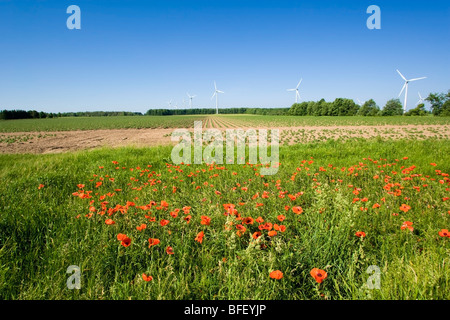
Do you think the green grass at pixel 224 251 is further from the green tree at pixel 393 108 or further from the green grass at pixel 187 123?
the green tree at pixel 393 108

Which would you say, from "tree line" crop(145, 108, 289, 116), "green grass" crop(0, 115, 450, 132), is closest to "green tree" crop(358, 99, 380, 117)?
"green grass" crop(0, 115, 450, 132)

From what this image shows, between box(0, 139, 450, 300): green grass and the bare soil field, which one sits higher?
the bare soil field

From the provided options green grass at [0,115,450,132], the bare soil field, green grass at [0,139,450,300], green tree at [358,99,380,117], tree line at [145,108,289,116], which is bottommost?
green grass at [0,139,450,300]

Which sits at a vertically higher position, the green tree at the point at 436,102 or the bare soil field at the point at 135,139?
the green tree at the point at 436,102

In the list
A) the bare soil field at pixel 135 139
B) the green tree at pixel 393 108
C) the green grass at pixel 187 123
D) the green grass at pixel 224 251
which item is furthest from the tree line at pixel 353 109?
the green grass at pixel 224 251

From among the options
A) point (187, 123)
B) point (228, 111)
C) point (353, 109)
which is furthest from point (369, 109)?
point (228, 111)

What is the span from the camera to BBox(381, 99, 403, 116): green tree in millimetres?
81356

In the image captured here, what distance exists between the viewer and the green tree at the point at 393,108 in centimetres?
8136

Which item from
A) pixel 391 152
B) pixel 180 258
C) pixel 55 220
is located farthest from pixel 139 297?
pixel 391 152

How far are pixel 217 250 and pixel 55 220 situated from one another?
2.43 m

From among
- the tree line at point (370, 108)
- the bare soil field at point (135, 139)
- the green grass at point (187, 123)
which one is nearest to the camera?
the bare soil field at point (135, 139)

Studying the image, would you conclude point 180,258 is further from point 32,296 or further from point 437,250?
point 437,250

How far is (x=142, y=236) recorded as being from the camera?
7.62 ft

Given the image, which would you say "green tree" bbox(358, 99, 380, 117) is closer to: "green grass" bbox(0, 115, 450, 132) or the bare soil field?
"green grass" bbox(0, 115, 450, 132)
